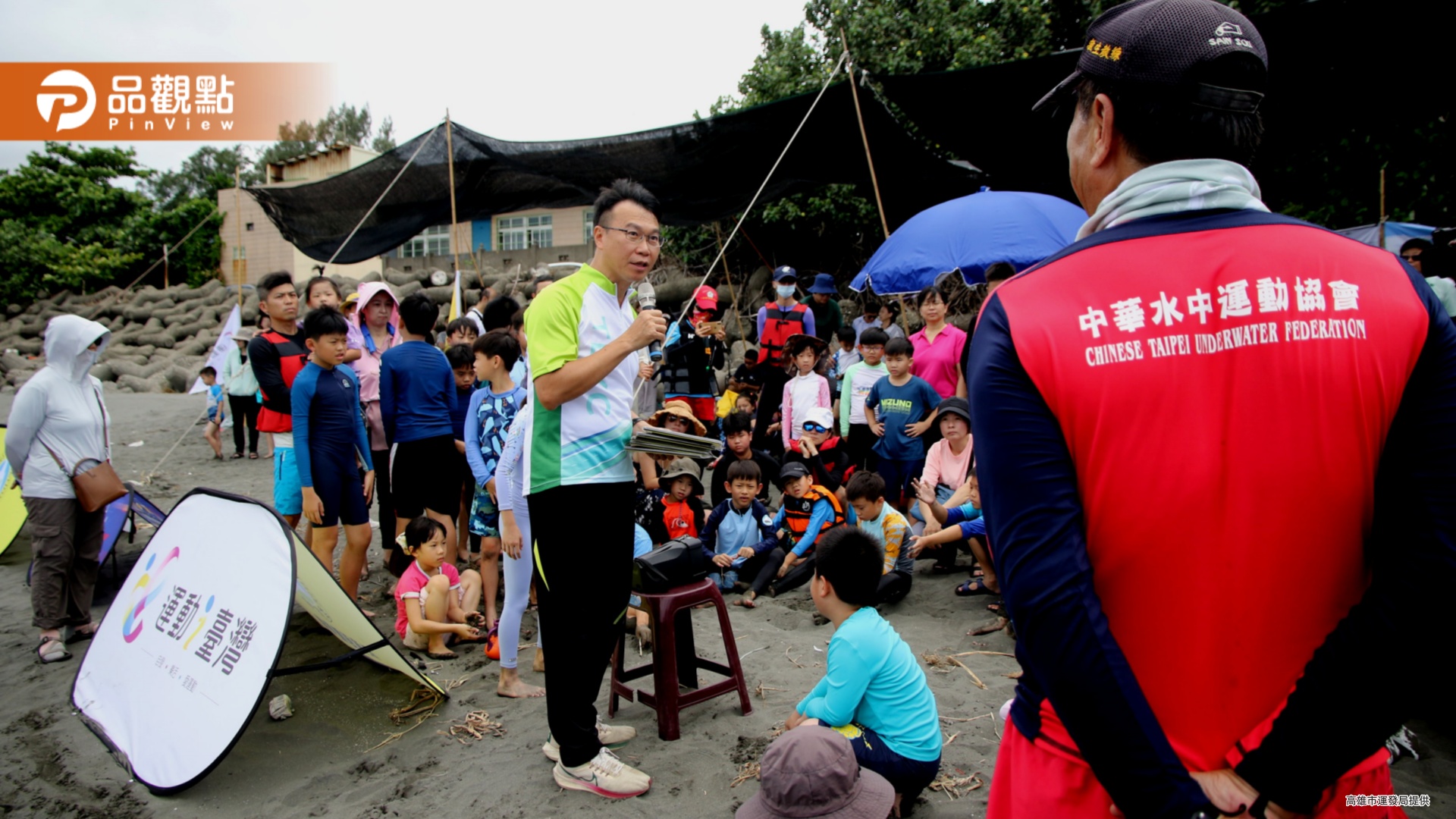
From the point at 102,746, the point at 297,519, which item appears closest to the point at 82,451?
the point at 297,519

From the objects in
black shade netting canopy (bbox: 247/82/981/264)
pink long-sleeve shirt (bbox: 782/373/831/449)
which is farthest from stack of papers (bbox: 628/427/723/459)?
→ black shade netting canopy (bbox: 247/82/981/264)

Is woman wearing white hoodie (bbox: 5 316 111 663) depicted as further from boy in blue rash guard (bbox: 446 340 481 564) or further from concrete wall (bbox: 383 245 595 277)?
concrete wall (bbox: 383 245 595 277)

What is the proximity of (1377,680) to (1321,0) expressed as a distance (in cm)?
716

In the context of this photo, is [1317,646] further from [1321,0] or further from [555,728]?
[1321,0]

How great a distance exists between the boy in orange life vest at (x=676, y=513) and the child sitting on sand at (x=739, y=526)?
14 cm

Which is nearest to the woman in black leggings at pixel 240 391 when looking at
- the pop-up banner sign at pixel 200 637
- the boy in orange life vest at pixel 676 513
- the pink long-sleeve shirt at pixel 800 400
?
the boy in orange life vest at pixel 676 513

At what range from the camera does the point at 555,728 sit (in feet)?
9.28

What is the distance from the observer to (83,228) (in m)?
25.2

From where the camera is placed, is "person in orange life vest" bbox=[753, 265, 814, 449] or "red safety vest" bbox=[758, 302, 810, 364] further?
"red safety vest" bbox=[758, 302, 810, 364]

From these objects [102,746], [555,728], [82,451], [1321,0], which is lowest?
[102,746]

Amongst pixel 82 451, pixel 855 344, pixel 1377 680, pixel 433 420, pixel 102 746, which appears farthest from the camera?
pixel 855 344

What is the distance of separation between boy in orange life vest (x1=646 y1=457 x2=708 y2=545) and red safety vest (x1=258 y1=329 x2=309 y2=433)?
7.51ft

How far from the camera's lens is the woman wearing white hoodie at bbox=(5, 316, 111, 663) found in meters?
4.40

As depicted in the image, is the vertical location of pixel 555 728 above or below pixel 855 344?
below
